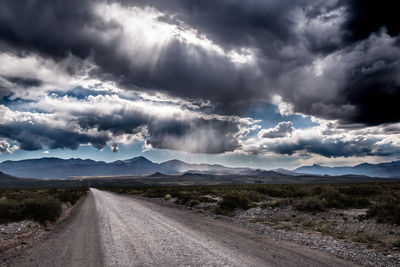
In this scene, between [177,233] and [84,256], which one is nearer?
[84,256]

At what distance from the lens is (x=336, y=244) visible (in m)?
11.2

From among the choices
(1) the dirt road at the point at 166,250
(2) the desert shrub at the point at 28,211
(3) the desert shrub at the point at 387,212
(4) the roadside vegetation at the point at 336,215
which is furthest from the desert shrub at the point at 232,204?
(2) the desert shrub at the point at 28,211

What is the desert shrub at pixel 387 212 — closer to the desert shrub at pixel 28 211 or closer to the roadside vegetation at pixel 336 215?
the roadside vegetation at pixel 336 215

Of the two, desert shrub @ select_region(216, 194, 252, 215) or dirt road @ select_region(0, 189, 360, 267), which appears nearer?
dirt road @ select_region(0, 189, 360, 267)

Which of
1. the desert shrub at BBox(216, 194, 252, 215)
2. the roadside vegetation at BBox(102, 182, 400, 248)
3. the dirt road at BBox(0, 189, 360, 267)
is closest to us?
the dirt road at BBox(0, 189, 360, 267)

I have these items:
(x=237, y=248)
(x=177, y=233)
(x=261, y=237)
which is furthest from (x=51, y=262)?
(x=261, y=237)

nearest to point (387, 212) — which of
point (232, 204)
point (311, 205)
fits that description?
point (311, 205)

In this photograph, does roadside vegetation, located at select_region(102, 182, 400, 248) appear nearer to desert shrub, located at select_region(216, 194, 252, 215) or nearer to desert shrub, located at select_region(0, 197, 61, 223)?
desert shrub, located at select_region(216, 194, 252, 215)

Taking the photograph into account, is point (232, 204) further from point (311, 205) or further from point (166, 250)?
point (166, 250)

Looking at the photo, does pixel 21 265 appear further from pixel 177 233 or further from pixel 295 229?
pixel 295 229

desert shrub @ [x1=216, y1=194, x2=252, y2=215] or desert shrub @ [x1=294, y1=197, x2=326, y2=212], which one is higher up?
desert shrub @ [x1=294, y1=197, x2=326, y2=212]

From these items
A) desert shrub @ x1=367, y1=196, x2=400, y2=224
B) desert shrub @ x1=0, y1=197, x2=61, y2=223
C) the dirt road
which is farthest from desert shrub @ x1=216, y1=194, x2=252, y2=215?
desert shrub @ x1=0, y1=197, x2=61, y2=223

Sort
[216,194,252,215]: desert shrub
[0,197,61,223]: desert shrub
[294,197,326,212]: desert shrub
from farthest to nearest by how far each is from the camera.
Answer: [216,194,252,215]: desert shrub
[294,197,326,212]: desert shrub
[0,197,61,223]: desert shrub

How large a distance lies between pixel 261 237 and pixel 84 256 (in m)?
8.43
